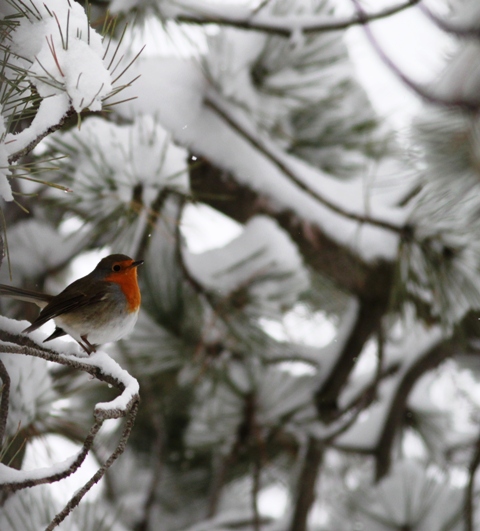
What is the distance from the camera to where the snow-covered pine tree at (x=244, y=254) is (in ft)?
3.54

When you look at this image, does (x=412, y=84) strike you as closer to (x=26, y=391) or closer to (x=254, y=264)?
(x=254, y=264)

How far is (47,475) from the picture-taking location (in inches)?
21.6

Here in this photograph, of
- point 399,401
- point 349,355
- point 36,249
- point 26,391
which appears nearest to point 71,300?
point 26,391

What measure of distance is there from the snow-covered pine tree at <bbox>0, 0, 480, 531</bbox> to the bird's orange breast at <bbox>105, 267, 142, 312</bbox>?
0.16m

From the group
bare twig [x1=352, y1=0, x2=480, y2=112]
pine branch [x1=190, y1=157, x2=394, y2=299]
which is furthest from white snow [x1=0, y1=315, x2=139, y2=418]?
pine branch [x1=190, y1=157, x2=394, y2=299]

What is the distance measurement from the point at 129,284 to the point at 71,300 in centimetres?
12

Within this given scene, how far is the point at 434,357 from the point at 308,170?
0.84 m

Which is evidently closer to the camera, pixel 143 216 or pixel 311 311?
pixel 143 216

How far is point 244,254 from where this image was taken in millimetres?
1713

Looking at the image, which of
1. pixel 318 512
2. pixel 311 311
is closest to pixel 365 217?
pixel 311 311

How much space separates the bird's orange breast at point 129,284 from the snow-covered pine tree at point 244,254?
0.52 ft

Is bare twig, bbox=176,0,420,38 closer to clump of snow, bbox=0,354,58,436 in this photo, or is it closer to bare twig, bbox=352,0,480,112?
bare twig, bbox=352,0,480,112

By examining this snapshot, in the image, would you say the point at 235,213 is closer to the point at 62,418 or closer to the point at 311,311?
the point at 62,418

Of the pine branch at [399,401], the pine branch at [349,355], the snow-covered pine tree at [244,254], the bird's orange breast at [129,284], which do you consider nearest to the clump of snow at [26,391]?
the snow-covered pine tree at [244,254]
